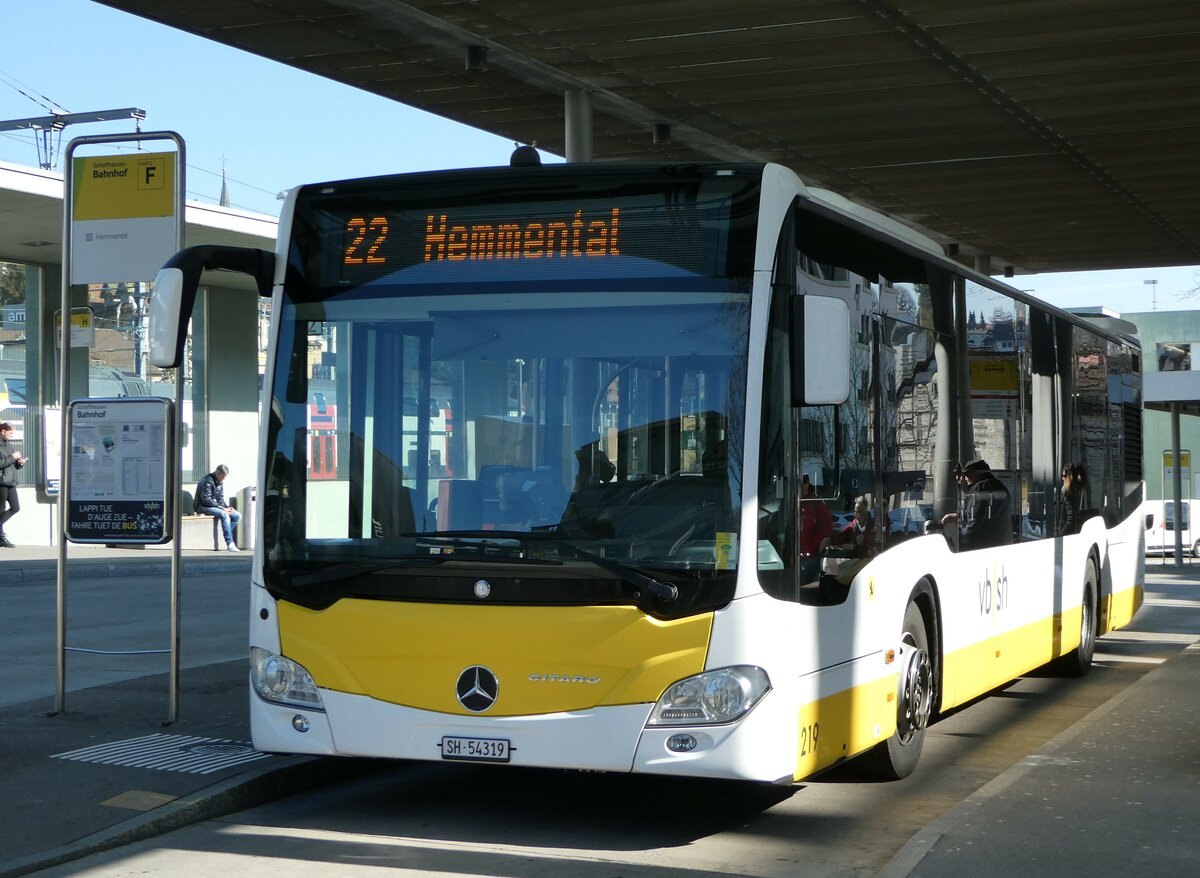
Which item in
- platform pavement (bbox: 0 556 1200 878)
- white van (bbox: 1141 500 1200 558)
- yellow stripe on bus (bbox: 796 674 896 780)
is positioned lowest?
white van (bbox: 1141 500 1200 558)

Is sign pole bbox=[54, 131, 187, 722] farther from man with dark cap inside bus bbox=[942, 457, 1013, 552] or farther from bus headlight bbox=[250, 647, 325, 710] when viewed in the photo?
man with dark cap inside bus bbox=[942, 457, 1013, 552]

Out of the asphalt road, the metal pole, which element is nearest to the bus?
the asphalt road

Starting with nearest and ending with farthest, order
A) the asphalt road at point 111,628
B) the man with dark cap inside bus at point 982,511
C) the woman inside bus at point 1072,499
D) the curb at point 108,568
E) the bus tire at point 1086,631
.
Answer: the man with dark cap inside bus at point 982,511 < the asphalt road at point 111,628 < the woman inside bus at point 1072,499 < the bus tire at point 1086,631 < the curb at point 108,568

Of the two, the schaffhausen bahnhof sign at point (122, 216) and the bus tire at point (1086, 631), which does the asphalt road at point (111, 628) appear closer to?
the schaffhausen bahnhof sign at point (122, 216)

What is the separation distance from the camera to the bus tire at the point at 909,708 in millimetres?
8531

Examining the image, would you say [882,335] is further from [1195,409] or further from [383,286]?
[1195,409]

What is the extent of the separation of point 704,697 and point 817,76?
29.6 ft

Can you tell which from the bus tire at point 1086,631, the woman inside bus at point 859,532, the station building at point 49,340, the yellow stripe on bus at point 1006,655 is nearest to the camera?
the woman inside bus at point 859,532

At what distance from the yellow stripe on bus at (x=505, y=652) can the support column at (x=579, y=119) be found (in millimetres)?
8434

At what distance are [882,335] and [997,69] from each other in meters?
6.63

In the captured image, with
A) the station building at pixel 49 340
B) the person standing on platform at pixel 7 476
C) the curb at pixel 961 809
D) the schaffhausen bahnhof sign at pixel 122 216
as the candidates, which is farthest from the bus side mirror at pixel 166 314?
the station building at pixel 49 340

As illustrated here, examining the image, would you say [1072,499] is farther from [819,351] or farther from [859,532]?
[819,351]

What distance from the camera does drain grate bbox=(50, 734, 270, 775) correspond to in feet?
26.9

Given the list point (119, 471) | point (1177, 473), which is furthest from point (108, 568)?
point (1177, 473)
